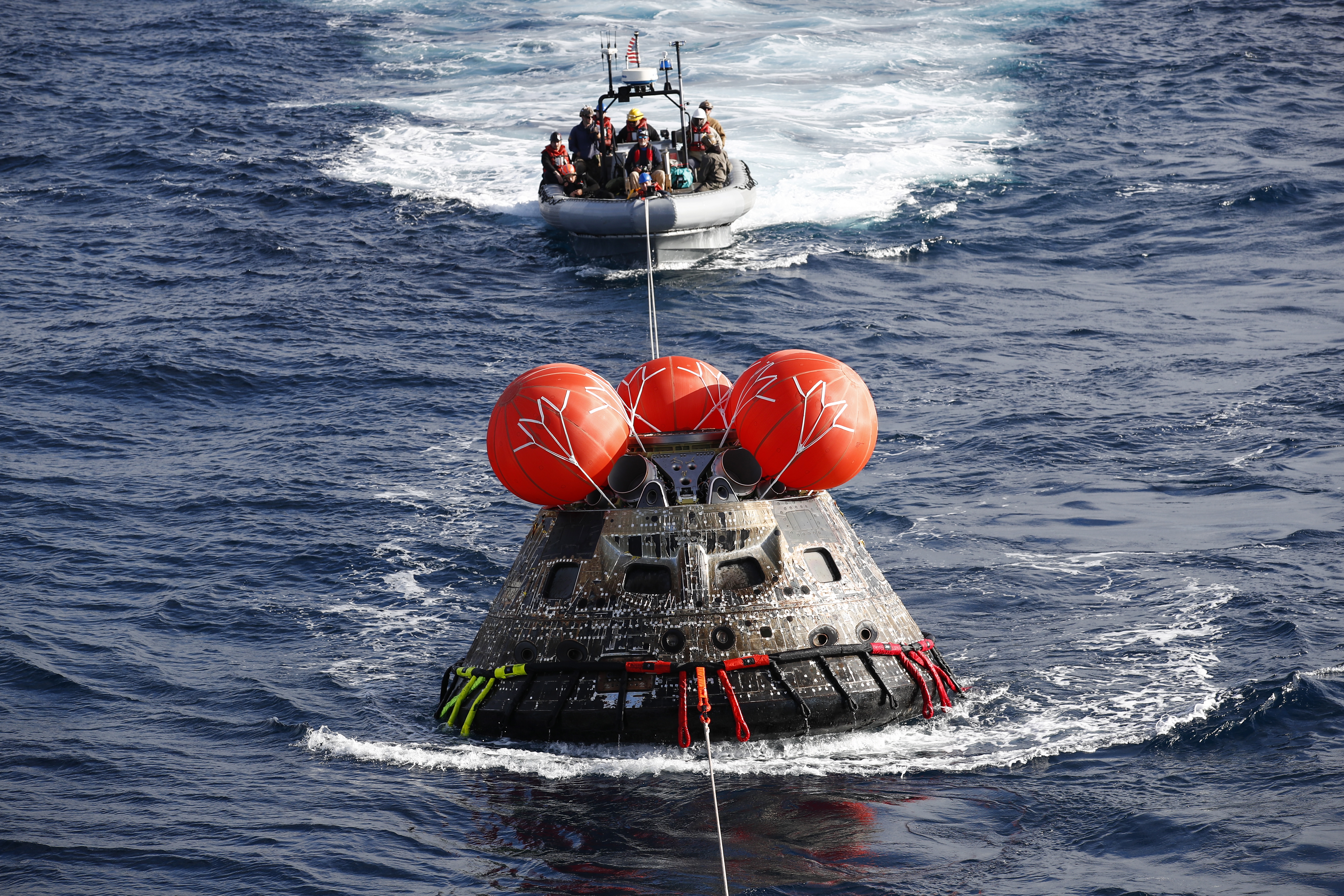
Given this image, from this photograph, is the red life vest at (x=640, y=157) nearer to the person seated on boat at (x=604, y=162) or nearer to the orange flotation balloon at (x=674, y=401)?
the person seated on boat at (x=604, y=162)

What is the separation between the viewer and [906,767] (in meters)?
9.41

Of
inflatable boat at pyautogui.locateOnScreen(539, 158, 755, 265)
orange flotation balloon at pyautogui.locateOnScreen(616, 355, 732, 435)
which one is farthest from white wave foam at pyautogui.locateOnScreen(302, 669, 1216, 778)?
inflatable boat at pyautogui.locateOnScreen(539, 158, 755, 265)

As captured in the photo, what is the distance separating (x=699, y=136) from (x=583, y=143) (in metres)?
2.10

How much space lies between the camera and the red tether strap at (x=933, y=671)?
10.0m

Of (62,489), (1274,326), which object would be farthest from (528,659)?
(1274,326)

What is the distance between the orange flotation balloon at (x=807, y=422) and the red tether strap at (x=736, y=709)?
5.37ft

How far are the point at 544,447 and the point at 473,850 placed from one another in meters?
2.89

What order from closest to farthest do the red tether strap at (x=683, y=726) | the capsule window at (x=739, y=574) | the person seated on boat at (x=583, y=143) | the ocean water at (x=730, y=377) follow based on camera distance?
the ocean water at (x=730, y=377) → the red tether strap at (x=683, y=726) → the capsule window at (x=739, y=574) → the person seated on boat at (x=583, y=143)

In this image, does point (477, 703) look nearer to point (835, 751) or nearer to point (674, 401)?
point (835, 751)

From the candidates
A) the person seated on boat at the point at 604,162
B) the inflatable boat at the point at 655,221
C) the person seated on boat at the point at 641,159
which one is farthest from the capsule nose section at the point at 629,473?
the person seated on boat at the point at 604,162

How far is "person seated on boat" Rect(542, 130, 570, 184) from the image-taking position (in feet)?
80.2

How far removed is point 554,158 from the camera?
24.6m

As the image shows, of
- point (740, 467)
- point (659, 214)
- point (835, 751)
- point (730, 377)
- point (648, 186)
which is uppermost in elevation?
point (648, 186)

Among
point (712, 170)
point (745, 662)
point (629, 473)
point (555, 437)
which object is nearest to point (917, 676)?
point (745, 662)
